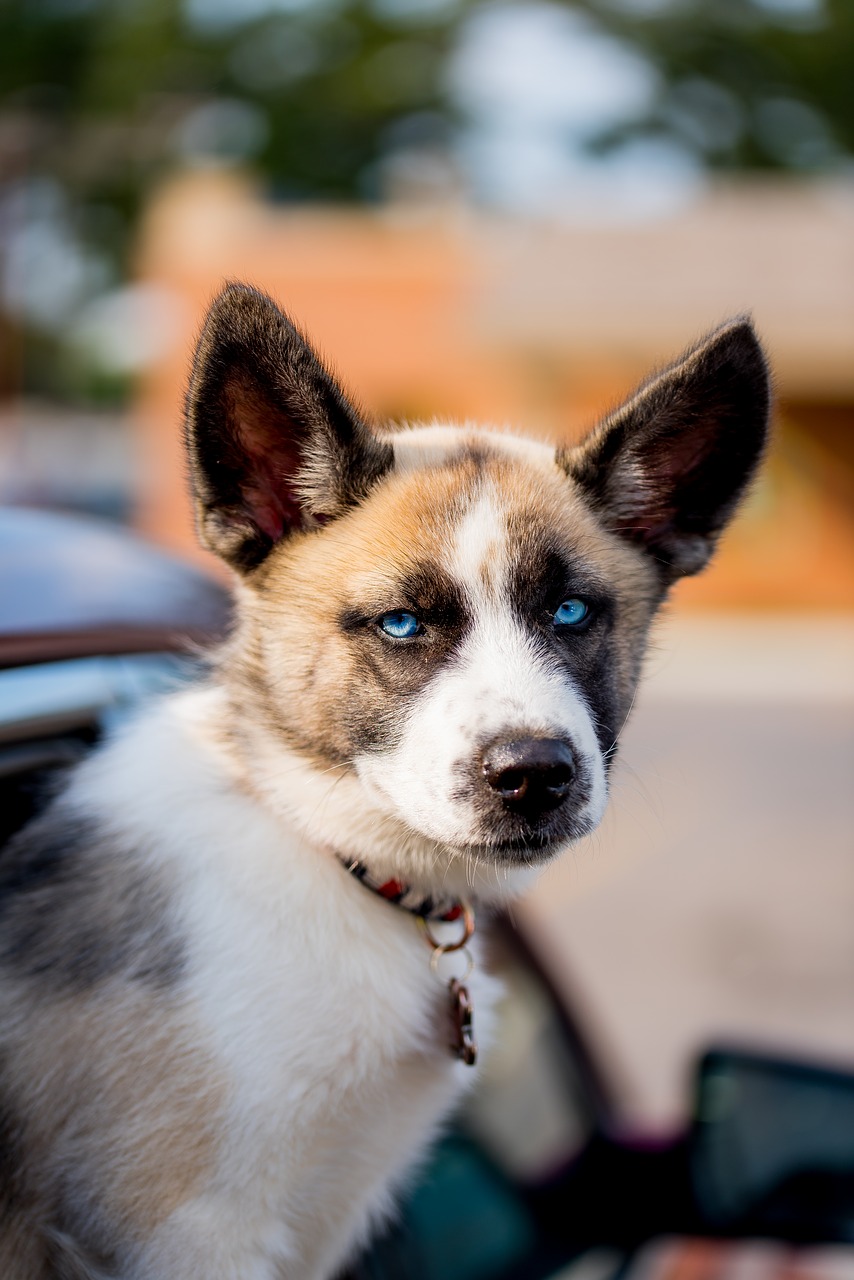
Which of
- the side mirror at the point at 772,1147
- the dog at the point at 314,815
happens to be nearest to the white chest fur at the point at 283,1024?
the dog at the point at 314,815

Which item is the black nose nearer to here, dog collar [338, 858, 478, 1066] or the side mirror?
dog collar [338, 858, 478, 1066]

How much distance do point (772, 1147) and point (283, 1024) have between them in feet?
4.53

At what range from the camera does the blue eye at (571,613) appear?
2.17 metres

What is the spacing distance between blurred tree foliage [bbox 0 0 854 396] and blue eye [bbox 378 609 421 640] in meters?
37.1

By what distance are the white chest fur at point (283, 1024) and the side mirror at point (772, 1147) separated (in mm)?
753

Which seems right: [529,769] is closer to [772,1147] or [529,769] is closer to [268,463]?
[268,463]

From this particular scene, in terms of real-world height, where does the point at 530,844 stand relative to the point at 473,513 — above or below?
below

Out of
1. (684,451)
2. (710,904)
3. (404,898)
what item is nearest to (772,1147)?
(404,898)

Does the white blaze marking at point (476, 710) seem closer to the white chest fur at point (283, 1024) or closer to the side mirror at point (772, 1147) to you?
the white chest fur at point (283, 1024)

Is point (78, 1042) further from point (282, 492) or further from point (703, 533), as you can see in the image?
point (703, 533)

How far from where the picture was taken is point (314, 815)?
214cm

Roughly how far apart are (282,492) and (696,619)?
19699 millimetres

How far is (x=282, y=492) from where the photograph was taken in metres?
2.29

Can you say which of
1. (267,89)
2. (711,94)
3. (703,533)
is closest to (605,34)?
(711,94)
